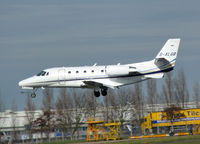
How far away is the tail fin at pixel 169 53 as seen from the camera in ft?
156

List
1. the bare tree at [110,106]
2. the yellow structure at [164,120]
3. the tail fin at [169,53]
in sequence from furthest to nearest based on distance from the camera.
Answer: the bare tree at [110,106]
the yellow structure at [164,120]
the tail fin at [169,53]

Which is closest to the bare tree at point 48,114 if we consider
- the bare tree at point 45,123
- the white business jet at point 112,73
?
the bare tree at point 45,123

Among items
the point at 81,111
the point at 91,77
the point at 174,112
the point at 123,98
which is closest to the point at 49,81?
the point at 91,77

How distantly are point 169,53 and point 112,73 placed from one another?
6.20 meters

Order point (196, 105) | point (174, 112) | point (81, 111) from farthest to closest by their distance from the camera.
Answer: point (196, 105) → point (81, 111) → point (174, 112)

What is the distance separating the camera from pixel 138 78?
48688mm

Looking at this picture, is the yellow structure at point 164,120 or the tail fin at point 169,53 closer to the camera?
the tail fin at point 169,53

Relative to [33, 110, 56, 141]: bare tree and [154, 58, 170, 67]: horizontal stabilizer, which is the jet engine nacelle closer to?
[154, 58, 170, 67]: horizontal stabilizer

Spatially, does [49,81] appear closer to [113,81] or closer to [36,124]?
[113,81]

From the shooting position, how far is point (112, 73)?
48.5 metres

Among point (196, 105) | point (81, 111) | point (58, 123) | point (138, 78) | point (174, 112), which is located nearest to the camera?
point (138, 78)

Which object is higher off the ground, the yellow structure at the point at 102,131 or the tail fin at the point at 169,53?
the tail fin at the point at 169,53

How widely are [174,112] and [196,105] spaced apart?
20.9 metres

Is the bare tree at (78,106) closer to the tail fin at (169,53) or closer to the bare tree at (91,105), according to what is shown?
the bare tree at (91,105)
